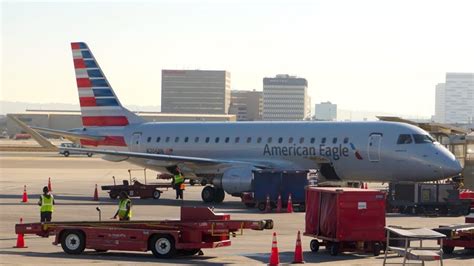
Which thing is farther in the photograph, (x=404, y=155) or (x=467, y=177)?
(x=467, y=177)

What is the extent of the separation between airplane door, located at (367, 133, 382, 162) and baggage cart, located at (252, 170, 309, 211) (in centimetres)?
319

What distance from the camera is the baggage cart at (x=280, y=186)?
42.6m

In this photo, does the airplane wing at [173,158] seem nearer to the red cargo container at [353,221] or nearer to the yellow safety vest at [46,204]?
the yellow safety vest at [46,204]

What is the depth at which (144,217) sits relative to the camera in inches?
1483

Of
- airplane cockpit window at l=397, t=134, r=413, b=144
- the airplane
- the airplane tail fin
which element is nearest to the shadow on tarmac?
the airplane

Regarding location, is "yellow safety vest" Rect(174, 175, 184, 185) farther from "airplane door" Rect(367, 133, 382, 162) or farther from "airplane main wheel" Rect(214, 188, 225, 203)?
"airplane door" Rect(367, 133, 382, 162)

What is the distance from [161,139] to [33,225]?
25.3 m

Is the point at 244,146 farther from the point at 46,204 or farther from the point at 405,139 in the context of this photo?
the point at 46,204

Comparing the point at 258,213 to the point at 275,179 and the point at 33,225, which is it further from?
the point at 33,225

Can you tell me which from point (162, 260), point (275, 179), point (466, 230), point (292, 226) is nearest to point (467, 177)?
point (275, 179)

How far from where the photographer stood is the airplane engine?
1759 inches

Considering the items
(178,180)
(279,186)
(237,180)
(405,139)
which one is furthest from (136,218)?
(405,139)

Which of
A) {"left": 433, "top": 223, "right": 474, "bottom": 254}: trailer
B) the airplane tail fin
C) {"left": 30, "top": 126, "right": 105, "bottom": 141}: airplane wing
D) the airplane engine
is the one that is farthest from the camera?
the airplane tail fin

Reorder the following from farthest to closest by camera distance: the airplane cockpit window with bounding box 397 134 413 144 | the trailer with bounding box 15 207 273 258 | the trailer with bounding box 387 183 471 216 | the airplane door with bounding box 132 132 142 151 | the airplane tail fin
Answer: the airplane tail fin
the airplane door with bounding box 132 132 142 151
the airplane cockpit window with bounding box 397 134 413 144
the trailer with bounding box 387 183 471 216
the trailer with bounding box 15 207 273 258
